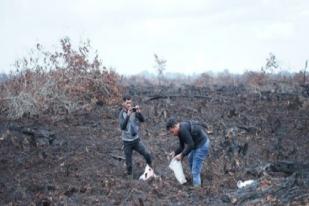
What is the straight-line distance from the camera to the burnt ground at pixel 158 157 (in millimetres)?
9703

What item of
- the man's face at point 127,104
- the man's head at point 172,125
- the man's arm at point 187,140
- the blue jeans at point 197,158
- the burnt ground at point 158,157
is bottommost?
the burnt ground at point 158,157

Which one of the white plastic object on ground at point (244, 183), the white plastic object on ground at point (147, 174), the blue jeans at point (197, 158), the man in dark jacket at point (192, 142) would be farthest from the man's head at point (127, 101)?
the white plastic object on ground at point (244, 183)

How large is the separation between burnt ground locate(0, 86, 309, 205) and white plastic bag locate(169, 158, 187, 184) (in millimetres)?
134

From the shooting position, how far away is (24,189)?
10.7 meters

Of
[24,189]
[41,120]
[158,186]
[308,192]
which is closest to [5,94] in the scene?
[41,120]

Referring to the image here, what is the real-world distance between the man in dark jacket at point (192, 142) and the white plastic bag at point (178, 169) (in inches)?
5.0

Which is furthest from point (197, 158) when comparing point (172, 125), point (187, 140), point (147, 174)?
point (147, 174)

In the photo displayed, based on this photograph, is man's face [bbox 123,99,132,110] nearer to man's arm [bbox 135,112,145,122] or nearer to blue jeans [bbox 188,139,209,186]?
man's arm [bbox 135,112,145,122]

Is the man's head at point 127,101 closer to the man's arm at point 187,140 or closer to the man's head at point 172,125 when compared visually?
the man's head at point 172,125

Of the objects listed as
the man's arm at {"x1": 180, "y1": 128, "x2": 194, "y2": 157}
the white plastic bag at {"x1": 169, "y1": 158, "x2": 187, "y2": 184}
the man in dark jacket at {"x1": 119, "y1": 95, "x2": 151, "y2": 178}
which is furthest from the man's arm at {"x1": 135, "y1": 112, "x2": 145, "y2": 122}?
the man's arm at {"x1": 180, "y1": 128, "x2": 194, "y2": 157}

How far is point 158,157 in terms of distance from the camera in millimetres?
13398

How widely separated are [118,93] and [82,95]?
5.13 feet

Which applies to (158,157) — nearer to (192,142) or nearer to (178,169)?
(178,169)

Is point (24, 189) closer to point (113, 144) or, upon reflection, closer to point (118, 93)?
point (113, 144)
